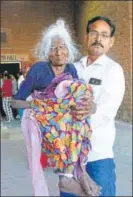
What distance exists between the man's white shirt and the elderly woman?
0.19 meters

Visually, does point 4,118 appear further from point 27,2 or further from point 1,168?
point 1,168

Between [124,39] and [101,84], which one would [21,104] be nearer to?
[101,84]

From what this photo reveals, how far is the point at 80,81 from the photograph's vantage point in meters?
1.82

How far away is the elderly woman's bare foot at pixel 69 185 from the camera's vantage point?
1.84 metres

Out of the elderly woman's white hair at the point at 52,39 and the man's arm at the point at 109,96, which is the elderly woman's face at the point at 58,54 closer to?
the elderly woman's white hair at the point at 52,39

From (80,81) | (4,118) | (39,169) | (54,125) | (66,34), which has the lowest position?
(4,118)

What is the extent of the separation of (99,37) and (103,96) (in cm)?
29

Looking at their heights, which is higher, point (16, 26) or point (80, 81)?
point (16, 26)

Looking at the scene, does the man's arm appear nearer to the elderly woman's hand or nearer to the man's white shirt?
the man's white shirt

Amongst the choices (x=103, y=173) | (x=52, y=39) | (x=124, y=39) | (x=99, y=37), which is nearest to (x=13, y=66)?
(x=124, y=39)

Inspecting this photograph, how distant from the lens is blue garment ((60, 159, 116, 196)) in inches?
91.2

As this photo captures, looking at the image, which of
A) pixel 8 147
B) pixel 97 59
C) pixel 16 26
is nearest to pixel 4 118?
pixel 16 26

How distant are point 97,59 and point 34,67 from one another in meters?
0.41

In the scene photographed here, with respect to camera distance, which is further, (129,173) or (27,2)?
(27,2)
